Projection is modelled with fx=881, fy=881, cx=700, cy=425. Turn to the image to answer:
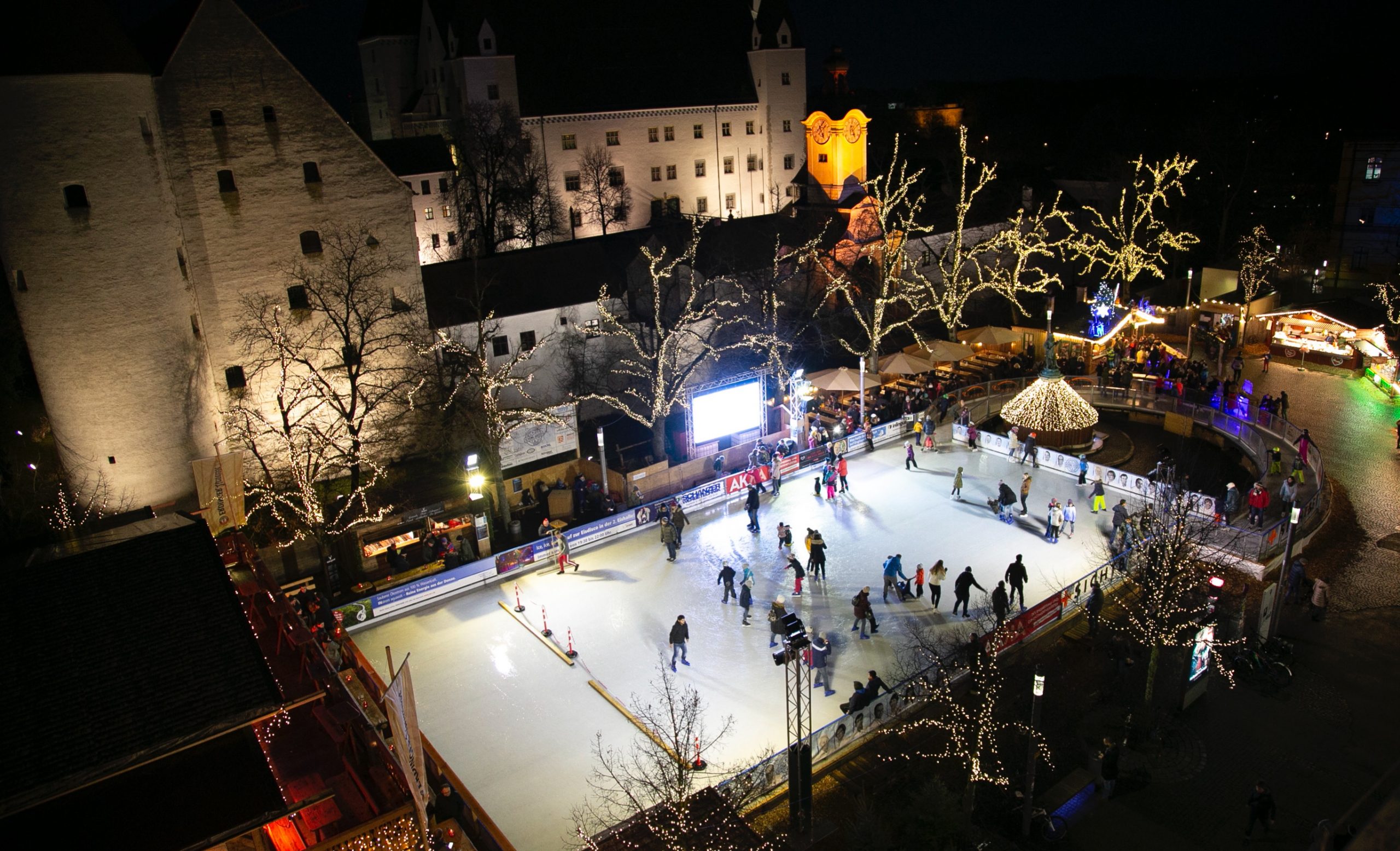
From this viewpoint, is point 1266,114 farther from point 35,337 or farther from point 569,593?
point 35,337

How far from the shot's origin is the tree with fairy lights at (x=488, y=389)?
2500cm

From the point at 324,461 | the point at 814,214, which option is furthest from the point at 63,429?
the point at 814,214

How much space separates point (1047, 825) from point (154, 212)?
2614 centimetres

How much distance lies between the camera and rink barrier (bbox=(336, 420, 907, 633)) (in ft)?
65.2

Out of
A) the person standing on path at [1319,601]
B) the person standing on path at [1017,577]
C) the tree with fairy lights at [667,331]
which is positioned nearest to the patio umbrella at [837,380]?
the tree with fairy lights at [667,331]

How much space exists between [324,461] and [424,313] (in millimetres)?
7077

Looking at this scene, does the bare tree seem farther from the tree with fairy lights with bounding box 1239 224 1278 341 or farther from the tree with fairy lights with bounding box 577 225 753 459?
the tree with fairy lights with bounding box 1239 224 1278 341

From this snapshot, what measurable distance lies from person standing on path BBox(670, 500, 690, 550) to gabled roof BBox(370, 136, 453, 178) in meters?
27.5

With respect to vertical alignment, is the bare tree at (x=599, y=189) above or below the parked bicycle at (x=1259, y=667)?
above

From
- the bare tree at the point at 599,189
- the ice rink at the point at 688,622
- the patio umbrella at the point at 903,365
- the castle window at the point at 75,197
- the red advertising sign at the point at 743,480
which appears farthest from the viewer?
the bare tree at the point at 599,189

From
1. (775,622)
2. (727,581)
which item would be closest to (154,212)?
(727,581)

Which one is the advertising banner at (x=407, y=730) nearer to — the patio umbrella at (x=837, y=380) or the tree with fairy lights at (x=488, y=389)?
the tree with fairy lights at (x=488, y=389)

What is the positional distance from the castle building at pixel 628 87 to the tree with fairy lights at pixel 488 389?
2250 cm

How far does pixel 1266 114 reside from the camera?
192 ft
